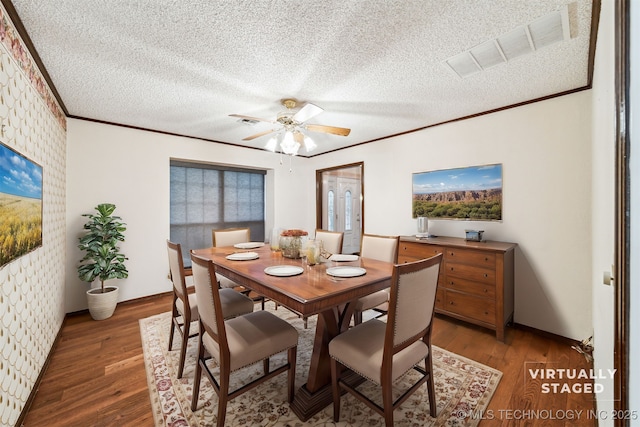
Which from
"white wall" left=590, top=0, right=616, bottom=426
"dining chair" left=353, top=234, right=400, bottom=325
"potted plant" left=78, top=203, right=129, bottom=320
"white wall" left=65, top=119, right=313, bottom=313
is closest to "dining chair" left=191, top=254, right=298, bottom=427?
"dining chair" left=353, top=234, right=400, bottom=325

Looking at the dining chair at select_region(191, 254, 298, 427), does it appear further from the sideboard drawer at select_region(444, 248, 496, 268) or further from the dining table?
the sideboard drawer at select_region(444, 248, 496, 268)

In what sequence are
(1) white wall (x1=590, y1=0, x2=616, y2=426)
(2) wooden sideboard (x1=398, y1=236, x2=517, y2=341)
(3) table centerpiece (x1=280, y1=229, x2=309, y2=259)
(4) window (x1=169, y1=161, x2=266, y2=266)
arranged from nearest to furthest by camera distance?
(1) white wall (x1=590, y1=0, x2=616, y2=426), (3) table centerpiece (x1=280, y1=229, x2=309, y2=259), (2) wooden sideboard (x1=398, y1=236, x2=517, y2=341), (4) window (x1=169, y1=161, x2=266, y2=266)

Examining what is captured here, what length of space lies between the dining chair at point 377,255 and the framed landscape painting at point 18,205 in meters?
2.32

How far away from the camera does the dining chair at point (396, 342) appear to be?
1.35 metres

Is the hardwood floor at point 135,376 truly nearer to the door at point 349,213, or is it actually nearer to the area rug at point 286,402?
the area rug at point 286,402

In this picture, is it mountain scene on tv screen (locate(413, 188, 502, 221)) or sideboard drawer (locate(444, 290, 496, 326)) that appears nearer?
sideboard drawer (locate(444, 290, 496, 326))

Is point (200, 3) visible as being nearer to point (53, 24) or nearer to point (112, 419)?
point (53, 24)

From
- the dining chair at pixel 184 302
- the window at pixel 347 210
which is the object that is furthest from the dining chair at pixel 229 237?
the window at pixel 347 210

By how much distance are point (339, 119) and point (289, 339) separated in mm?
2570

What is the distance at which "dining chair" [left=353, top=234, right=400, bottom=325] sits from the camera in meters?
2.41

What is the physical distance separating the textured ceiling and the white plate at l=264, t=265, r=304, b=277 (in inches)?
61.0

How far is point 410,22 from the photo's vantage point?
1591 mm

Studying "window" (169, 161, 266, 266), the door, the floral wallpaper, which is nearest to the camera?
the floral wallpaper

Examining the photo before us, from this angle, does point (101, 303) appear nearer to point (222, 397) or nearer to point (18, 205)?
point (18, 205)
